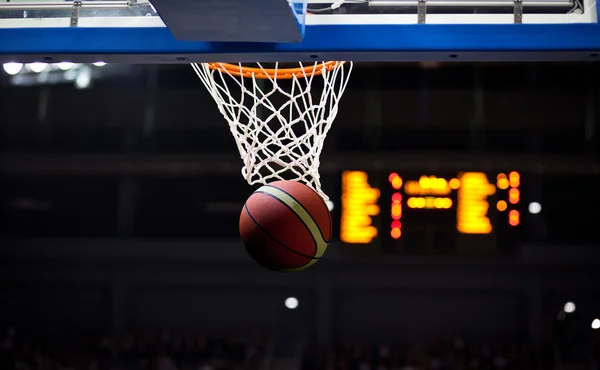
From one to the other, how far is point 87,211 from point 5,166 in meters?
0.86

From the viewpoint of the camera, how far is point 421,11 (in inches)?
65.9

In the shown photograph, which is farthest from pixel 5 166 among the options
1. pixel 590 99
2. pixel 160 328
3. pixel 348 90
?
pixel 590 99

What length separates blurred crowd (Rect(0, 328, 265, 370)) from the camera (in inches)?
232

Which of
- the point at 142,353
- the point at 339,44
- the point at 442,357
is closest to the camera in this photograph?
the point at 339,44

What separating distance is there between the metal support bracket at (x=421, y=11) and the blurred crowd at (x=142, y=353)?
4628 mm

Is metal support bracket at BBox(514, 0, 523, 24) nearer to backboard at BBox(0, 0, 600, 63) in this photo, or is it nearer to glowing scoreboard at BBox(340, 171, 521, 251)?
backboard at BBox(0, 0, 600, 63)

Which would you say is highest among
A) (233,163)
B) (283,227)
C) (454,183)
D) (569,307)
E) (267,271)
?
(233,163)

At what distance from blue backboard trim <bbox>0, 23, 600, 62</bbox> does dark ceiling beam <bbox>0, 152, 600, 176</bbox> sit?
417 centimetres

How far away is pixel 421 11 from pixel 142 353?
194 inches

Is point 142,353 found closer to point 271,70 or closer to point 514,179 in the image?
point 514,179

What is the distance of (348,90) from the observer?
6.35 metres

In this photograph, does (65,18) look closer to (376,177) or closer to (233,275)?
(376,177)

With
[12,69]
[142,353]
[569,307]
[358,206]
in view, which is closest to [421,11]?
[358,206]

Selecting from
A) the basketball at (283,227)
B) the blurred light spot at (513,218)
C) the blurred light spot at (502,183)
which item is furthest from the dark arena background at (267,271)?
the basketball at (283,227)
